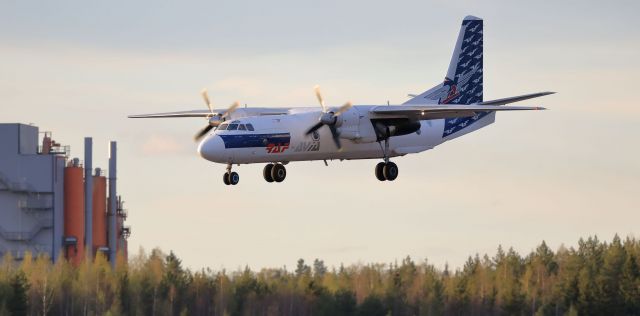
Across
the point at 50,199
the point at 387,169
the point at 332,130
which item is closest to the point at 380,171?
the point at 387,169

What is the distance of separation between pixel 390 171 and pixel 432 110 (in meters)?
3.60

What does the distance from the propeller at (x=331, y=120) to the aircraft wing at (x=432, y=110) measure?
1.53 meters

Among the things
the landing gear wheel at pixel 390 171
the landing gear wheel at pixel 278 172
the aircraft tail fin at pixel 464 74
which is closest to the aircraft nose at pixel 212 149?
the landing gear wheel at pixel 278 172

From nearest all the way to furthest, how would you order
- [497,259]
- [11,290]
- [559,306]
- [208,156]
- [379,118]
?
[208,156] → [379,118] → [11,290] → [559,306] → [497,259]

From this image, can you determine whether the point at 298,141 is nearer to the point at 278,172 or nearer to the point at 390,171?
the point at 278,172

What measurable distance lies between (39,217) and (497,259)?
50185 millimetres

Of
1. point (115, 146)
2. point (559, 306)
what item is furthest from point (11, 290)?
point (559, 306)

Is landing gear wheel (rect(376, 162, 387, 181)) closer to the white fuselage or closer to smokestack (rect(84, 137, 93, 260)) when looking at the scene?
the white fuselage

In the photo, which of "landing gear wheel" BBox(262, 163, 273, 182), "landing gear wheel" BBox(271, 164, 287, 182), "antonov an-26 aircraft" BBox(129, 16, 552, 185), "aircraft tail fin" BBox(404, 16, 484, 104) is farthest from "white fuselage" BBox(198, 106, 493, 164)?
"aircraft tail fin" BBox(404, 16, 484, 104)

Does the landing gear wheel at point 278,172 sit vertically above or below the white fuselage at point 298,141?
below

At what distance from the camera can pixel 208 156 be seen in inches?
2660

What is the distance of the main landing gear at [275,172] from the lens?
7212cm

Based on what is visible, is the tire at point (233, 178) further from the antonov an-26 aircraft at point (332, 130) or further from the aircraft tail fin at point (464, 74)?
the aircraft tail fin at point (464, 74)

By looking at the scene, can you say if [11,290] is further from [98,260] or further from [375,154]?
[375,154]
